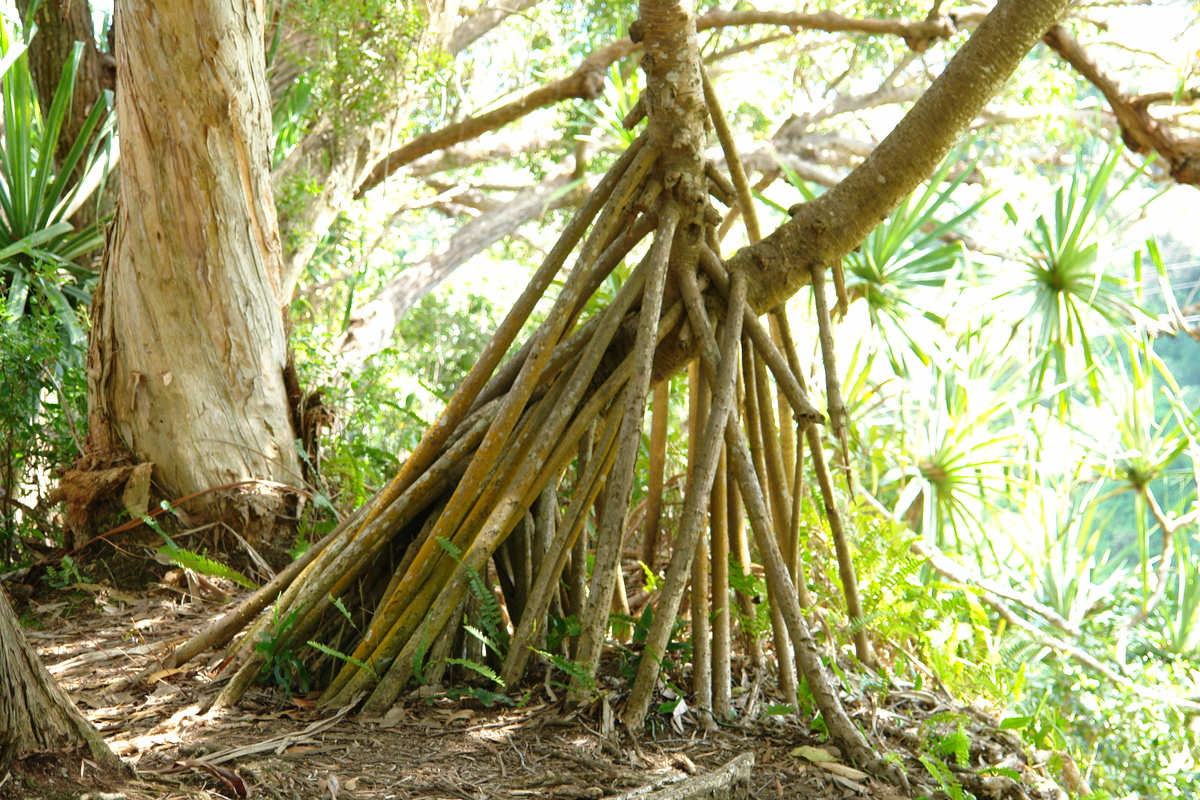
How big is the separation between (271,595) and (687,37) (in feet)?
5.51

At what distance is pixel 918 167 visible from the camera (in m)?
2.08

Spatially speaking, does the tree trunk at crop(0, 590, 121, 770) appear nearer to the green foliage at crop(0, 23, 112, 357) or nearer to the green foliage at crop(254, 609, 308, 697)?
the green foliage at crop(254, 609, 308, 697)

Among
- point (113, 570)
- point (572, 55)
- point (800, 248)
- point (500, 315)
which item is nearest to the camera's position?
point (800, 248)

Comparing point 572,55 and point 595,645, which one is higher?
point 572,55

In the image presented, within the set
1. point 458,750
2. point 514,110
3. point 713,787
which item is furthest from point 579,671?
point 514,110

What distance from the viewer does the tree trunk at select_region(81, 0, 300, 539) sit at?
2.63 m

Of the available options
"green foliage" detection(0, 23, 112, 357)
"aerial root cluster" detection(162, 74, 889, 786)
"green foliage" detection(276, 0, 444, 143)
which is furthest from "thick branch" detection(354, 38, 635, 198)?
"aerial root cluster" detection(162, 74, 889, 786)

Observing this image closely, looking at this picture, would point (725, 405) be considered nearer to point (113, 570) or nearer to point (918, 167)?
point (918, 167)

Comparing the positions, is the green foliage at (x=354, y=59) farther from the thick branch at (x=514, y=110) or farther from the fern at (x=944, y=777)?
the fern at (x=944, y=777)

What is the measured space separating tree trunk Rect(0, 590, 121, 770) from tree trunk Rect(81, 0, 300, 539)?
61.3 inches

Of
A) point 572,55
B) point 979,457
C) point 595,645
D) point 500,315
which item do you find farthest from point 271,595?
point 500,315

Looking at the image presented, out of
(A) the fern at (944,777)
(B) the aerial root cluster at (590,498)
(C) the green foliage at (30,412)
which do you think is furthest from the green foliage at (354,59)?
(A) the fern at (944,777)

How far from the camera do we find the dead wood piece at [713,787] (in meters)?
1.40

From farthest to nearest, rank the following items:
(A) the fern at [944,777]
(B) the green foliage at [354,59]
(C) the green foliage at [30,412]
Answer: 1. (B) the green foliage at [354,59]
2. (C) the green foliage at [30,412]
3. (A) the fern at [944,777]
